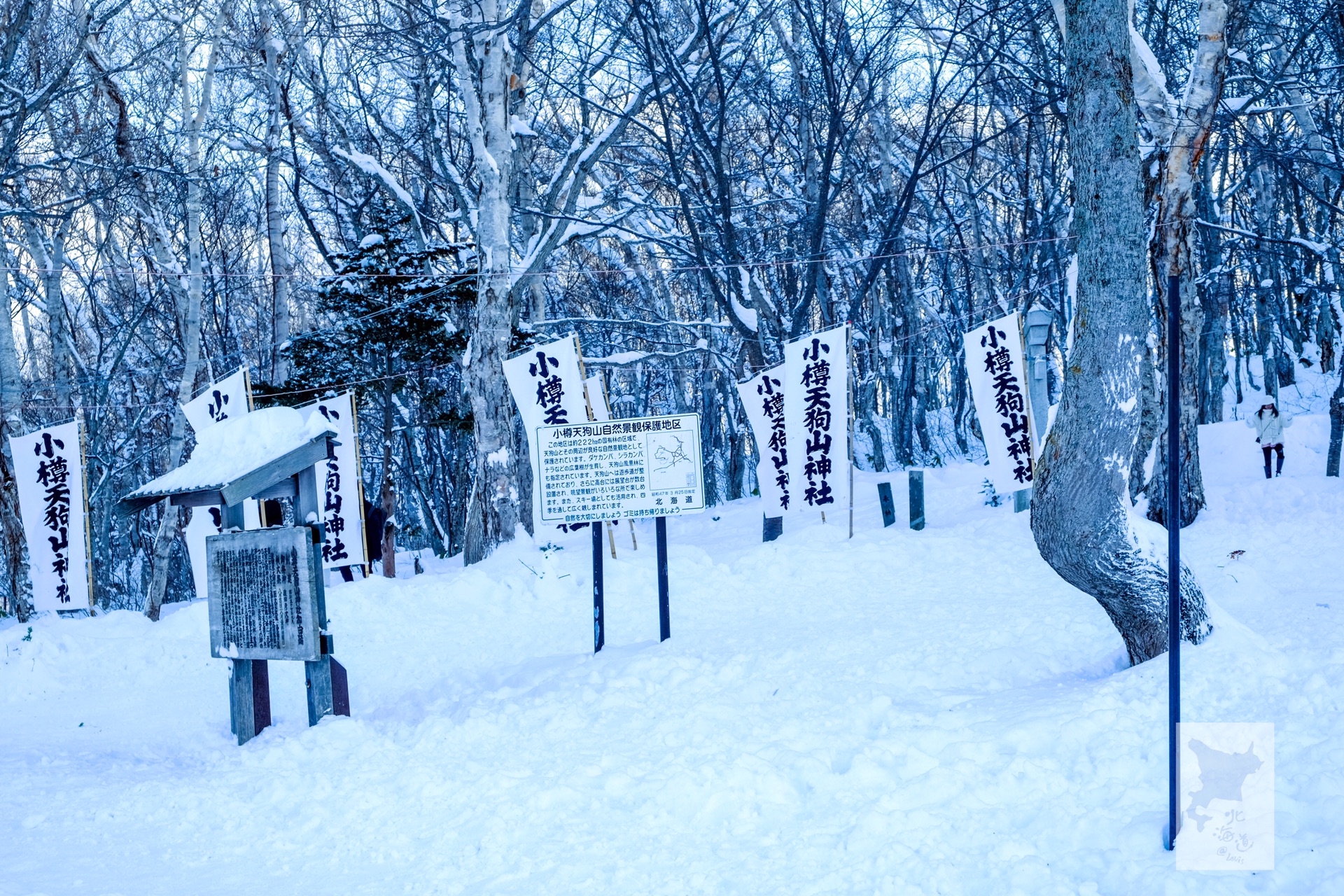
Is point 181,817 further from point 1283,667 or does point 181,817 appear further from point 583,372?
point 583,372

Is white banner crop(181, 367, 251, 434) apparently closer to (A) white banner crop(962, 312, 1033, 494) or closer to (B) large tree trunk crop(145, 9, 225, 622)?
(B) large tree trunk crop(145, 9, 225, 622)

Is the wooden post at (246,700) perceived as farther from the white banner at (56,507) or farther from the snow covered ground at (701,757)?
the white banner at (56,507)

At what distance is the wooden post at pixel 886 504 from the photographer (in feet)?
47.2

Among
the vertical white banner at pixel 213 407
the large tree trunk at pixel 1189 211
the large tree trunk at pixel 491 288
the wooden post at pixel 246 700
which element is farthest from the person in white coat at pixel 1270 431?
the vertical white banner at pixel 213 407

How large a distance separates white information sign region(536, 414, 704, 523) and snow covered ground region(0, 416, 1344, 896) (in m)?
1.15

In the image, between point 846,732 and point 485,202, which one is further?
point 485,202

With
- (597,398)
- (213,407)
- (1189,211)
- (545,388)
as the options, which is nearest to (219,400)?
(213,407)

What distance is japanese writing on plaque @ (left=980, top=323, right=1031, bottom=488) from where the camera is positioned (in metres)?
12.6

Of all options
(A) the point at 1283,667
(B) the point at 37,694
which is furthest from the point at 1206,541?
(B) the point at 37,694

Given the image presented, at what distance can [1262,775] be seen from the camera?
3.81 metres

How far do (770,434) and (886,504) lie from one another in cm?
247

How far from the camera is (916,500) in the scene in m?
13.8

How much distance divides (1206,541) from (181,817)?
1059cm

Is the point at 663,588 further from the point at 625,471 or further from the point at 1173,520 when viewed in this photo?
the point at 1173,520
